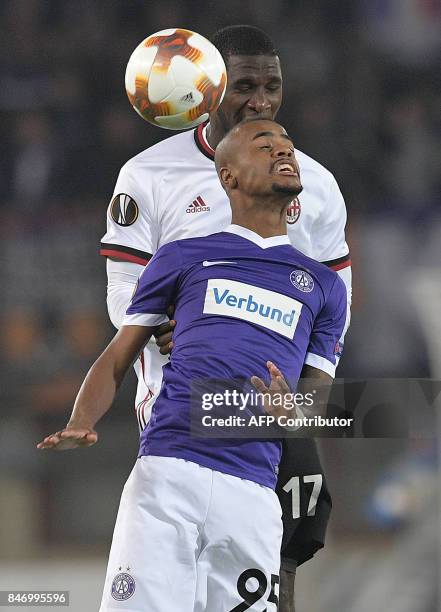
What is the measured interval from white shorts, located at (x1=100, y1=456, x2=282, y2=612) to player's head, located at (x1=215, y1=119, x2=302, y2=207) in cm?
70

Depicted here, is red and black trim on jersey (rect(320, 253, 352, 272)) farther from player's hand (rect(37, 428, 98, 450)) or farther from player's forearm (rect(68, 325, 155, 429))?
player's hand (rect(37, 428, 98, 450))

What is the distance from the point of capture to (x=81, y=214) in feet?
19.7

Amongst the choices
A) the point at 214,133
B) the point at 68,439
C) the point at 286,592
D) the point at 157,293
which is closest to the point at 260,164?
the point at 157,293

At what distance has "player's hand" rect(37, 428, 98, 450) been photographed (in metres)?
2.39

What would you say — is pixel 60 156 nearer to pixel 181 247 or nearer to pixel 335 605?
pixel 335 605

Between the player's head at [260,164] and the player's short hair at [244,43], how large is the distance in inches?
20.1

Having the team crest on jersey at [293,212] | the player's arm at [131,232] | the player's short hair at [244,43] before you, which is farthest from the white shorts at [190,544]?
the player's short hair at [244,43]

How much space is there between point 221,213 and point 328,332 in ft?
1.98

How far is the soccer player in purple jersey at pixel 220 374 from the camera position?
2443 millimetres

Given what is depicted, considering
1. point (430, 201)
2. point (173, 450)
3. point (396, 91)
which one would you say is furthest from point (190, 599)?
point (396, 91)

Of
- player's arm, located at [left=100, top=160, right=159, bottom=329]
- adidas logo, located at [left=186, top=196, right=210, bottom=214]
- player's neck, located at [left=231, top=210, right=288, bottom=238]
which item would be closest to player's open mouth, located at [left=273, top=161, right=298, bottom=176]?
player's neck, located at [left=231, top=210, right=288, bottom=238]

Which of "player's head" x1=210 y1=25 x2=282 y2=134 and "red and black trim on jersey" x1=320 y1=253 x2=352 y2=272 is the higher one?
"player's head" x1=210 y1=25 x2=282 y2=134

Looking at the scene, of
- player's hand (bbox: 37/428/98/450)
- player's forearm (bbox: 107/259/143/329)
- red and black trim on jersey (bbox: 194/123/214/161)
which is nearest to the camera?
player's hand (bbox: 37/428/98/450)

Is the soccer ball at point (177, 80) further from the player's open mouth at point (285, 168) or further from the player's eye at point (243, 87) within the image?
the player's open mouth at point (285, 168)
